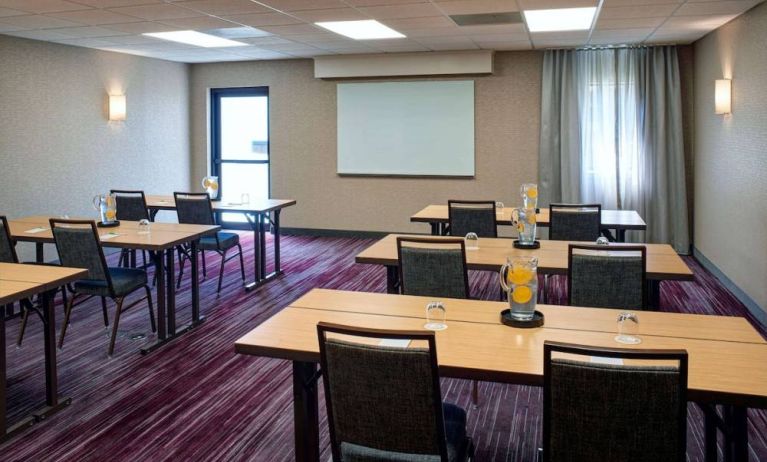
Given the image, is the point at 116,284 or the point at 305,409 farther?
the point at 116,284

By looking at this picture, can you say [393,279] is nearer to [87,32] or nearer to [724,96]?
[724,96]

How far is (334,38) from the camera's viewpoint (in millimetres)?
6973

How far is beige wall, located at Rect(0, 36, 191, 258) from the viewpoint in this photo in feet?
21.7

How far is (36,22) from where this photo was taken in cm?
574

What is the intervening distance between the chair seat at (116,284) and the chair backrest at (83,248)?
50 mm

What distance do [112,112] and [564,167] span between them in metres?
5.56

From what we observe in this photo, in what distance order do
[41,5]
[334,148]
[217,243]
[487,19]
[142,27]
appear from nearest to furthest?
[41,5]
[487,19]
[217,243]
[142,27]
[334,148]

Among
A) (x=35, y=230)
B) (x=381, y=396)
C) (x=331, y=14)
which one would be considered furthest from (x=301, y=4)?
(x=381, y=396)

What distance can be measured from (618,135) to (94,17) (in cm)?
584

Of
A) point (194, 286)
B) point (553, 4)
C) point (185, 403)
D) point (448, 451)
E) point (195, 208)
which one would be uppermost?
point (553, 4)

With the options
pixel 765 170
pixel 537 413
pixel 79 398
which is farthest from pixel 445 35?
pixel 79 398

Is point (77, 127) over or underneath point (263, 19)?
underneath

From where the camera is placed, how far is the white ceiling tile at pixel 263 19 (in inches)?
219

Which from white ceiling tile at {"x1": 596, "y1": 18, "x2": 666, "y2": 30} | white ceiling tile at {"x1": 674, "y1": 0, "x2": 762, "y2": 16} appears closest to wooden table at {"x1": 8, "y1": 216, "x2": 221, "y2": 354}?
white ceiling tile at {"x1": 596, "y1": 18, "x2": 666, "y2": 30}
